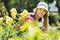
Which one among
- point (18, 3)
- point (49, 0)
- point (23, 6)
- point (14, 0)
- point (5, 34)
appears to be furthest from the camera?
point (14, 0)

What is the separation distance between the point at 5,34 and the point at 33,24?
58cm

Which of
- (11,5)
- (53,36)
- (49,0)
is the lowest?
(11,5)

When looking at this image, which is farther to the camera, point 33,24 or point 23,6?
point 23,6

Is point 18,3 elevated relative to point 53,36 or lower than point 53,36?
lower

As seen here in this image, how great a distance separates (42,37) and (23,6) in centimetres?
620

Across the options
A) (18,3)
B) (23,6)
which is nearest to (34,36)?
(23,6)

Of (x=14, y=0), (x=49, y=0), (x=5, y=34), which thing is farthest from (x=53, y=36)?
(x=14, y=0)

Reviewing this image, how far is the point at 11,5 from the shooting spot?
8.09 metres

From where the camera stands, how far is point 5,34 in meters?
1.41

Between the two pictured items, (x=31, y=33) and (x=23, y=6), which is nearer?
(x=31, y=33)

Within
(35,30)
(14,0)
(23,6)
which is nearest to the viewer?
(35,30)

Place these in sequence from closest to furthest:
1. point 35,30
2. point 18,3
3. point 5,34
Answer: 1. point 35,30
2. point 5,34
3. point 18,3

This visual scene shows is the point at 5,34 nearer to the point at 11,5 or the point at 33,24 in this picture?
the point at 33,24

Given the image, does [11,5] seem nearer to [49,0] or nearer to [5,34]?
[49,0]
